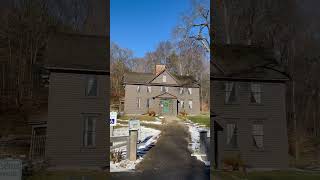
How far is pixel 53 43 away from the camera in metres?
4.21

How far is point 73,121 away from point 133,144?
312cm

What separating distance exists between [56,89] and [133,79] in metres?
2.89

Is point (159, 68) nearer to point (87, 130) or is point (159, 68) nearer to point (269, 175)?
point (87, 130)

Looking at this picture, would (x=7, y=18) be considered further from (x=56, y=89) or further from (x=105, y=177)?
(x=105, y=177)

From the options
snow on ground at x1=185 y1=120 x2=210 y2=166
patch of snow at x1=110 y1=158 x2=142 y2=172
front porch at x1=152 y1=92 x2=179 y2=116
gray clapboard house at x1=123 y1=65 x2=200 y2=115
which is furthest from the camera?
front porch at x1=152 y1=92 x2=179 y2=116

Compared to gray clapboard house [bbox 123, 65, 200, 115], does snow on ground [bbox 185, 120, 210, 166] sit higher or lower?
lower

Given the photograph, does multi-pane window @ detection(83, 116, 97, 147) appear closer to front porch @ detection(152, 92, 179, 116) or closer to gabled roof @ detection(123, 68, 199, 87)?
gabled roof @ detection(123, 68, 199, 87)

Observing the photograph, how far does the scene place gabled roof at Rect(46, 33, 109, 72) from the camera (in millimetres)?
4105

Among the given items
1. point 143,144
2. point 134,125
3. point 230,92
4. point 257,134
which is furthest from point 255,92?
point 143,144

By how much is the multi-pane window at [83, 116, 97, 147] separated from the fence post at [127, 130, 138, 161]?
2.86 metres

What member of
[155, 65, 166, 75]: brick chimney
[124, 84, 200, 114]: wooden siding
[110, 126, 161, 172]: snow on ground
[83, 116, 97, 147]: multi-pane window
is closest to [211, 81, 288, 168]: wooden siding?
[83, 116, 97, 147]: multi-pane window

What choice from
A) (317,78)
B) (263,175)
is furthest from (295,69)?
(263,175)

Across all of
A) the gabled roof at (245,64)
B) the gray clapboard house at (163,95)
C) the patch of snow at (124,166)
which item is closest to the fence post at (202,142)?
the gray clapboard house at (163,95)

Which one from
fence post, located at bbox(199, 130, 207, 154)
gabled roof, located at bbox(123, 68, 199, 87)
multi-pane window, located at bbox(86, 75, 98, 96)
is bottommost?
fence post, located at bbox(199, 130, 207, 154)
